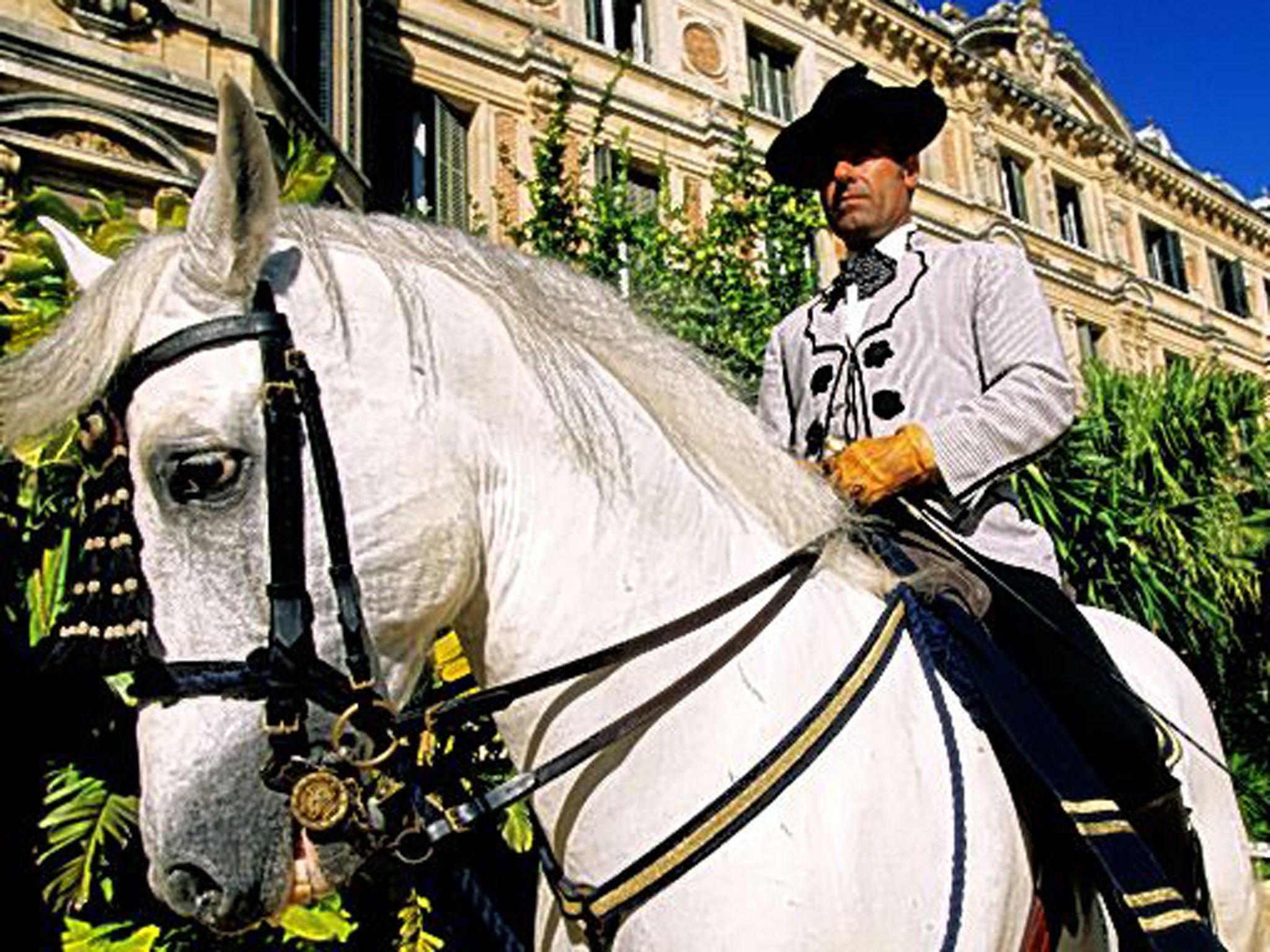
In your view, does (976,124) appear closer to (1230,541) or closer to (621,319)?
(1230,541)

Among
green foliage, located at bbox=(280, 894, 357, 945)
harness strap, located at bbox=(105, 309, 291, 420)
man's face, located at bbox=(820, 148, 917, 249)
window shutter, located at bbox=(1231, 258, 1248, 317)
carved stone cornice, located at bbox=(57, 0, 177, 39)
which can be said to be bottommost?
green foliage, located at bbox=(280, 894, 357, 945)

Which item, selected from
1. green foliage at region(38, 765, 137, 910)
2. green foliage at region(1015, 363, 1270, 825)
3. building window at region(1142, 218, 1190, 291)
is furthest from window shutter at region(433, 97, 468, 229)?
building window at region(1142, 218, 1190, 291)

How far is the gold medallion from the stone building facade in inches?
195

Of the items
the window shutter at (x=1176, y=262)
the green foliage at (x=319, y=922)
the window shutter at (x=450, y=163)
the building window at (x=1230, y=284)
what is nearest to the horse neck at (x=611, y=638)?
the green foliage at (x=319, y=922)

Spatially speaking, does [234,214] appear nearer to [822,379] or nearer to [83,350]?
[83,350]

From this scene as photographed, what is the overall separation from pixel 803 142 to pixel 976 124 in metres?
21.9

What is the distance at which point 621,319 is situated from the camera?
6.19 ft

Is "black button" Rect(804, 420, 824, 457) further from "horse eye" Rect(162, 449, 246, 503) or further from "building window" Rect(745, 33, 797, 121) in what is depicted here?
"building window" Rect(745, 33, 797, 121)

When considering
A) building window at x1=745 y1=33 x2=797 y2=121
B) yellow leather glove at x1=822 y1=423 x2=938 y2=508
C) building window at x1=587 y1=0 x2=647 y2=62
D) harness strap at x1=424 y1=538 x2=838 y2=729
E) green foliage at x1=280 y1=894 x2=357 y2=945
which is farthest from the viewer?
building window at x1=745 y1=33 x2=797 y2=121

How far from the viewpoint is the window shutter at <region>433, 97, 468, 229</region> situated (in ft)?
43.5

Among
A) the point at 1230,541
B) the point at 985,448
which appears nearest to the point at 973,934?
the point at 985,448

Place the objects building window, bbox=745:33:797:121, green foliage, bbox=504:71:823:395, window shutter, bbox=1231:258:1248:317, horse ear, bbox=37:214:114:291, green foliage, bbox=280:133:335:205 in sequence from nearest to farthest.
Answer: horse ear, bbox=37:214:114:291
green foliage, bbox=280:133:335:205
green foliage, bbox=504:71:823:395
building window, bbox=745:33:797:121
window shutter, bbox=1231:258:1248:317

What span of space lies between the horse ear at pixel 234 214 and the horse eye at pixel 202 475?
0.85 ft

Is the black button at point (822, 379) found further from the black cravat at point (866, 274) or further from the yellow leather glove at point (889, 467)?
the yellow leather glove at point (889, 467)
